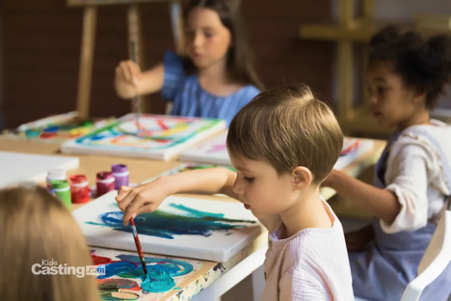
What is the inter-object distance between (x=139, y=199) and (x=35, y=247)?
50 cm

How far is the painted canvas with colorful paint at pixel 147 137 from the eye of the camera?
189 cm

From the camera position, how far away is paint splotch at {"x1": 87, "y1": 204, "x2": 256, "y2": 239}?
131 cm

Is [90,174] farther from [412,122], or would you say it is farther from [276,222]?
[412,122]

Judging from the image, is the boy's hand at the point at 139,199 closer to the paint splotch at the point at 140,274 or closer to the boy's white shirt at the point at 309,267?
the paint splotch at the point at 140,274

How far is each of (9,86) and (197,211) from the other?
348cm

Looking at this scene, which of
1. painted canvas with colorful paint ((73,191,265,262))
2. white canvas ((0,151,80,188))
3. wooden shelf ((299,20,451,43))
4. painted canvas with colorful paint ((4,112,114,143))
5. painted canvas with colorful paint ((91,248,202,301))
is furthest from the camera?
wooden shelf ((299,20,451,43))

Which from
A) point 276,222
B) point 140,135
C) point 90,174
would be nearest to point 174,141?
point 140,135

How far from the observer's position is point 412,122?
1.81 metres

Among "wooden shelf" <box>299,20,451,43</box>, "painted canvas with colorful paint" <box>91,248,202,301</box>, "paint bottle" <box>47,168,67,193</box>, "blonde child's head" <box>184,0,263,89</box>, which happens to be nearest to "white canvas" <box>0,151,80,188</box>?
"paint bottle" <box>47,168,67,193</box>

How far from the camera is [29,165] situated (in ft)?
5.78

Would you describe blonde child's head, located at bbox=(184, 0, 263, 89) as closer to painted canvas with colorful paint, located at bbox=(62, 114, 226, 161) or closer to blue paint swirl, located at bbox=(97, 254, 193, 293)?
painted canvas with colorful paint, located at bbox=(62, 114, 226, 161)

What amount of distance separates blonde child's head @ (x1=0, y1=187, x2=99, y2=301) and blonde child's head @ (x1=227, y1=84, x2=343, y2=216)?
0.43 meters

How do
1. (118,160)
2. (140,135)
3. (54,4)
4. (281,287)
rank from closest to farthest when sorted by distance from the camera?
(281,287)
(118,160)
(140,135)
(54,4)

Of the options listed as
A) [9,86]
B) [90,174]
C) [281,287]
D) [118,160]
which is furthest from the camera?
[9,86]
